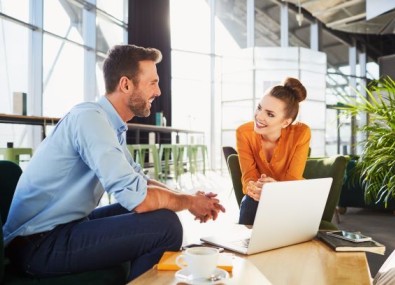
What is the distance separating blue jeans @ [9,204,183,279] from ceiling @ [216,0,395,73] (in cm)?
665

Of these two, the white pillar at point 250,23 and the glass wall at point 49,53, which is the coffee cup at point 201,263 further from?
the white pillar at point 250,23

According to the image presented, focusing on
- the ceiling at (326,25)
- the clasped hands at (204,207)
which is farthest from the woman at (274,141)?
the ceiling at (326,25)

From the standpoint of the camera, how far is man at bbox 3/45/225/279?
1222mm

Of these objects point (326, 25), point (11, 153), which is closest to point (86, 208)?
point (11, 153)

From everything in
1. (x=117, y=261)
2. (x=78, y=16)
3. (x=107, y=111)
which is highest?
(x=78, y=16)

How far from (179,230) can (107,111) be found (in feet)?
1.84

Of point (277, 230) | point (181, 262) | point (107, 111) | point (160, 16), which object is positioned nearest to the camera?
point (181, 262)

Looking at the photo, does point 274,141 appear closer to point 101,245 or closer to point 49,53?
point 101,245

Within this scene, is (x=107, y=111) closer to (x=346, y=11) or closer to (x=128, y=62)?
(x=128, y=62)

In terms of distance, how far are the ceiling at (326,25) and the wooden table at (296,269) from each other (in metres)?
6.49

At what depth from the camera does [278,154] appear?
2012 millimetres

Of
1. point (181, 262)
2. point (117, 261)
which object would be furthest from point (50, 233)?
point (181, 262)

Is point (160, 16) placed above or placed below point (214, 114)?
above

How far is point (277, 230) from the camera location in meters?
1.19
